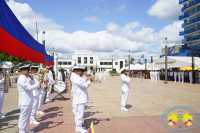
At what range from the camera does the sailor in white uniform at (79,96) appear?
4664 mm

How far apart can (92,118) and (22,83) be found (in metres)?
2.82

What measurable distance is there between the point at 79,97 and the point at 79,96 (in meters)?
0.03

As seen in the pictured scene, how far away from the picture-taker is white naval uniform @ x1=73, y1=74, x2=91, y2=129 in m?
4.66

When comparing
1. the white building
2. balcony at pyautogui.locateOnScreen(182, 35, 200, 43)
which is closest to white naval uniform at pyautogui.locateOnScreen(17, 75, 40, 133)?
balcony at pyautogui.locateOnScreen(182, 35, 200, 43)

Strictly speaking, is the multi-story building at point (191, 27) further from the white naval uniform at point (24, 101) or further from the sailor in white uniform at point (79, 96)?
the white naval uniform at point (24, 101)

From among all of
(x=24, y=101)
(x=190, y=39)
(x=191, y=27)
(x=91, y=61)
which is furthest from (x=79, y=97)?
(x=91, y=61)

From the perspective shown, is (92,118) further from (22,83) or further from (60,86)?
(60,86)

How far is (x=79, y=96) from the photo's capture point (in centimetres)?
475

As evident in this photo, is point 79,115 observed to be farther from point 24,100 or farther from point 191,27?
point 191,27

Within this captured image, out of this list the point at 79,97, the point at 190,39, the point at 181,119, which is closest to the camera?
the point at 181,119

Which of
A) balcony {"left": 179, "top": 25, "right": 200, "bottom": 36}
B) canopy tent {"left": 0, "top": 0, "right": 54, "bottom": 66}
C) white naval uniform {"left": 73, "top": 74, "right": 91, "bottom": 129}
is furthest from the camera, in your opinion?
balcony {"left": 179, "top": 25, "right": 200, "bottom": 36}

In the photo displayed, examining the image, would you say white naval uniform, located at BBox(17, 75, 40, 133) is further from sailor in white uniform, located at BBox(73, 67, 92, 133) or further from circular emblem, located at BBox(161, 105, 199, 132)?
circular emblem, located at BBox(161, 105, 199, 132)

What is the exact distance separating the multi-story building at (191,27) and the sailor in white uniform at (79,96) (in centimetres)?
4121

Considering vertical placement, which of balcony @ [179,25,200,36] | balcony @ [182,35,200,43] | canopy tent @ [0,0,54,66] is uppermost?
balcony @ [179,25,200,36]
